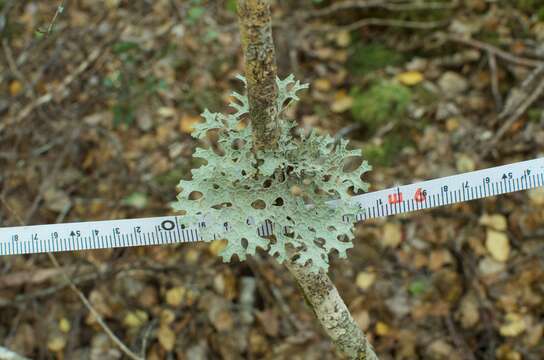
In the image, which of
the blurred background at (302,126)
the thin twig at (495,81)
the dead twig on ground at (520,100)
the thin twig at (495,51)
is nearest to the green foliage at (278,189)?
the blurred background at (302,126)

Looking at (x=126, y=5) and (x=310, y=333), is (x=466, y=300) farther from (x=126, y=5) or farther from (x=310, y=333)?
(x=126, y=5)

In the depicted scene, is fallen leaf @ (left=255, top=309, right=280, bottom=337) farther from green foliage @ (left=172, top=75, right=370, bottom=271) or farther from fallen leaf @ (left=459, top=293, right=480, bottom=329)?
green foliage @ (left=172, top=75, right=370, bottom=271)

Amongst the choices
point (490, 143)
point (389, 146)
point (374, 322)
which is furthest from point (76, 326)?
point (490, 143)

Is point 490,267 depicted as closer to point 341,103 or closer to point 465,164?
point 465,164

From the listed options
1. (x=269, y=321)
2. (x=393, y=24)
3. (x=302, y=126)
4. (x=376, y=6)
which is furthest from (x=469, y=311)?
(x=376, y=6)

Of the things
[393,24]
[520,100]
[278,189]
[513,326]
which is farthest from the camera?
[393,24]

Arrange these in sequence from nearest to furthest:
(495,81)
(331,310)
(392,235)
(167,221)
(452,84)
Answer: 1. (331,310)
2. (167,221)
3. (392,235)
4. (495,81)
5. (452,84)

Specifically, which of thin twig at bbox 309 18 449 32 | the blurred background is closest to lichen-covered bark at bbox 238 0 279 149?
the blurred background
